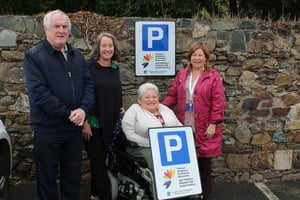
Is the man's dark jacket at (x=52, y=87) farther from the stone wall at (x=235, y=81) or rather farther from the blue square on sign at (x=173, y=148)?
the stone wall at (x=235, y=81)

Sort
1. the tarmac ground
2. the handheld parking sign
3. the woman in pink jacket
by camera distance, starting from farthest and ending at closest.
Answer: the tarmac ground → the woman in pink jacket → the handheld parking sign

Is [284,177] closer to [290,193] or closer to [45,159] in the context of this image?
[290,193]

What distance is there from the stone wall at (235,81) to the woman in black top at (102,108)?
94cm

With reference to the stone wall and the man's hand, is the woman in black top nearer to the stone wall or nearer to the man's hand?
the man's hand

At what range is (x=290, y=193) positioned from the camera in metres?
5.35

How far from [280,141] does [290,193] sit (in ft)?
2.34

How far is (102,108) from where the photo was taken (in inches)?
171

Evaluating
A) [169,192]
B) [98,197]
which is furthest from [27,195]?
[169,192]

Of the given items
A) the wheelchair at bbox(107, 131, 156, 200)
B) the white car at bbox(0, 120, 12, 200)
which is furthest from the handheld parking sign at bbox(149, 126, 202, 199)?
the white car at bbox(0, 120, 12, 200)

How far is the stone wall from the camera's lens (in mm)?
5234

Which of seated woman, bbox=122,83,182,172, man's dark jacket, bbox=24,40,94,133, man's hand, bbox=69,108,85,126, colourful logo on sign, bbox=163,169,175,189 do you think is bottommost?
colourful logo on sign, bbox=163,169,175,189

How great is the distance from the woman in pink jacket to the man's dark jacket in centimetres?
130

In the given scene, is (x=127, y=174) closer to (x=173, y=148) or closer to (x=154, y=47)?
(x=173, y=148)

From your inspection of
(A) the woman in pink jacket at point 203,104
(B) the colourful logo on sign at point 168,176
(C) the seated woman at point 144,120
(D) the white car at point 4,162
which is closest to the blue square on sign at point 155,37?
(A) the woman in pink jacket at point 203,104
